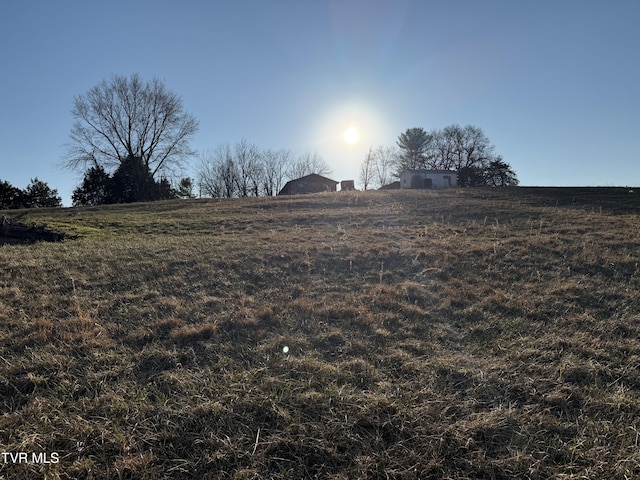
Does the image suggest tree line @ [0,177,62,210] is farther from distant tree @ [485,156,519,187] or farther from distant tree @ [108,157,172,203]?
distant tree @ [485,156,519,187]

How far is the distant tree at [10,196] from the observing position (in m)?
27.4

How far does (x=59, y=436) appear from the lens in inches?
87.7

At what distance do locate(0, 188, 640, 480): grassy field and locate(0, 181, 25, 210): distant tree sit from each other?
98.6ft

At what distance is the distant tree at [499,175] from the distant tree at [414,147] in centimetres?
965

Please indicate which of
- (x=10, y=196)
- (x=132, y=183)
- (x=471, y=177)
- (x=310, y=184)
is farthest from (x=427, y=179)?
(x=10, y=196)

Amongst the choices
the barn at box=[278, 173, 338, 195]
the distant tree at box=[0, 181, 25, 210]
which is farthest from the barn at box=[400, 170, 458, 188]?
the distant tree at box=[0, 181, 25, 210]

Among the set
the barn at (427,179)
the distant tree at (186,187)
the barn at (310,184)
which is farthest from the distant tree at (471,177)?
the distant tree at (186,187)

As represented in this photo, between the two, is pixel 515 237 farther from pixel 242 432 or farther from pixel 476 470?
pixel 242 432

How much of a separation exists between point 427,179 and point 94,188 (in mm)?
34142

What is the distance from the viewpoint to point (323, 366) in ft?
9.84

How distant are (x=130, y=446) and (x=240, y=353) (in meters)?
1.19

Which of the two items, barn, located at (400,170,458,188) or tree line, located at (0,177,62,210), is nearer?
tree line, located at (0,177,62,210)

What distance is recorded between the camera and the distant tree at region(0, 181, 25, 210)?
2738cm

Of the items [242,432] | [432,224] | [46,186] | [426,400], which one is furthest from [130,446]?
[46,186]
